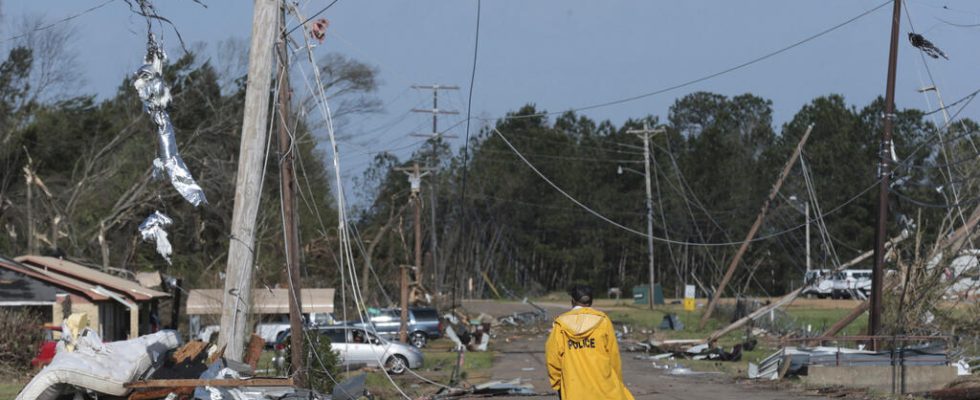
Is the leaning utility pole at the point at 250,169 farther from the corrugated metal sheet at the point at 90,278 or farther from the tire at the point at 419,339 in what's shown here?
the tire at the point at 419,339

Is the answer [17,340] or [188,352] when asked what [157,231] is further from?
[17,340]

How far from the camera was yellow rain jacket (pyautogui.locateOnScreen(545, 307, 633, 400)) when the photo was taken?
9.25 meters

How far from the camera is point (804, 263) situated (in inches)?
3391

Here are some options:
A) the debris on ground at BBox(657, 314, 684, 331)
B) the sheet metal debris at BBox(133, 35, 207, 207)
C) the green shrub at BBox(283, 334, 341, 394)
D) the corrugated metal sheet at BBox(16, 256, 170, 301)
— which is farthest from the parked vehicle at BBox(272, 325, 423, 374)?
the debris on ground at BBox(657, 314, 684, 331)

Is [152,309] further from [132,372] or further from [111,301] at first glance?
[132,372]

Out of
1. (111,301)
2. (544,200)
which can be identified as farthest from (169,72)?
(544,200)

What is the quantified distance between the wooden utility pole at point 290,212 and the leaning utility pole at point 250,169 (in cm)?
82

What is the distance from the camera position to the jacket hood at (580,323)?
9281mm

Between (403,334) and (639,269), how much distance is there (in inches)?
2378

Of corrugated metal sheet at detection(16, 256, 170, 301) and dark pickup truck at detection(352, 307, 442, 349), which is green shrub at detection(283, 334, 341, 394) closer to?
corrugated metal sheet at detection(16, 256, 170, 301)

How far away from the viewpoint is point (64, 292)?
31.5 meters

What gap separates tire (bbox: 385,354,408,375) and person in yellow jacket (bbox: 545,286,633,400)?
18.5m

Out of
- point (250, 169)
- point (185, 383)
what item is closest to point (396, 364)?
point (250, 169)

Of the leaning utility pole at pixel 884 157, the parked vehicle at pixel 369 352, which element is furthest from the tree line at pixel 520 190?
the leaning utility pole at pixel 884 157
